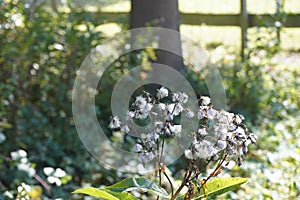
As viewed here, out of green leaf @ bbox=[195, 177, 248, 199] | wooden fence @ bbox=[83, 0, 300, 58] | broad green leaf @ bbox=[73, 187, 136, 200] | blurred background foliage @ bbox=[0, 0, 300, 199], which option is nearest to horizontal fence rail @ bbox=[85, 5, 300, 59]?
wooden fence @ bbox=[83, 0, 300, 58]

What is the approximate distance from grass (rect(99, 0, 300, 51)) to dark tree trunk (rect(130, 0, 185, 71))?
196 cm

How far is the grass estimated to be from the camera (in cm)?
793

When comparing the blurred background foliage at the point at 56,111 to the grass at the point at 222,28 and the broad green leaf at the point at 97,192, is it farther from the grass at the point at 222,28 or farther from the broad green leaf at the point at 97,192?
the grass at the point at 222,28

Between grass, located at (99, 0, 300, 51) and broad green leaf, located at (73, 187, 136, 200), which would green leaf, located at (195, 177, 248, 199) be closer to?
broad green leaf, located at (73, 187, 136, 200)

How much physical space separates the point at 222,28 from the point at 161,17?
307cm

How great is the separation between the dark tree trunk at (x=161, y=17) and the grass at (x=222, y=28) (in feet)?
6.45

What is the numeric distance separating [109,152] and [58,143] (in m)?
0.39

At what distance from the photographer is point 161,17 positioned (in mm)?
5324

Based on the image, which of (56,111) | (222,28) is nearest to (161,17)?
(56,111)

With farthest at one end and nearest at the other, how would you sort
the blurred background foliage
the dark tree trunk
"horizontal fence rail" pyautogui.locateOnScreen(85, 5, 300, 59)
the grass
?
the grass < "horizontal fence rail" pyautogui.locateOnScreen(85, 5, 300, 59) < the dark tree trunk < the blurred background foliage

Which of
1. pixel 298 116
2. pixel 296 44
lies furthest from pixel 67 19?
pixel 296 44

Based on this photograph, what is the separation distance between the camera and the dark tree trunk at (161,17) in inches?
208

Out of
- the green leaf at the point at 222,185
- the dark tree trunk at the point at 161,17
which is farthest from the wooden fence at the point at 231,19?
the green leaf at the point at 222,185

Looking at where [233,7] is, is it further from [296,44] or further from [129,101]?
[129,101]
